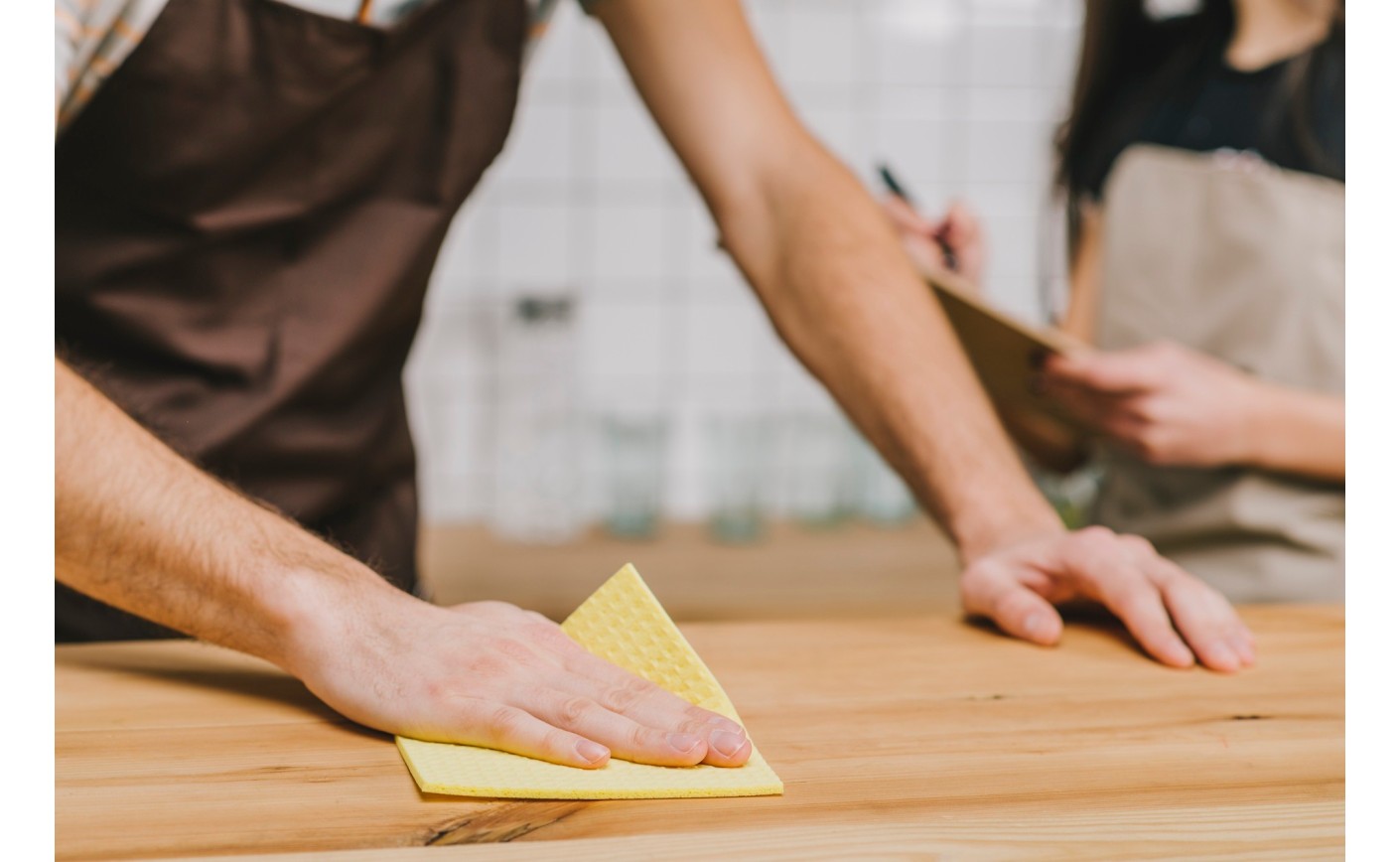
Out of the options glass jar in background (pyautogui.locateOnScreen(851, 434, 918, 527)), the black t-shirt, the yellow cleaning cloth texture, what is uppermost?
the black t-shirt

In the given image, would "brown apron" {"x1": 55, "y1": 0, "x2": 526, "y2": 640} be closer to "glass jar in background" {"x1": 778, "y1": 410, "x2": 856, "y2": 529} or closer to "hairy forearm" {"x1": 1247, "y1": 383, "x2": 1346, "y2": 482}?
"hairy forearm" {"x1": 1247, "y1": 383, "x2": 1346, "y2": 482}

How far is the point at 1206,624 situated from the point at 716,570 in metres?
1.07

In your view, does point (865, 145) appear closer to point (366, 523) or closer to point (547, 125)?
point (547, 125)

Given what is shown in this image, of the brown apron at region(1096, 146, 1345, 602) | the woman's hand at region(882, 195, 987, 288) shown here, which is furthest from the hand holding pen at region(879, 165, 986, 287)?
the brown apron at region(1096, 146, 1345, 602)

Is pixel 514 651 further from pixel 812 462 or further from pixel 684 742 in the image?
pixel 812 462

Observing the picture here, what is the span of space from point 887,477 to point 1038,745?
4.80 feet

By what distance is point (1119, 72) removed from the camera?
1498 millimetres

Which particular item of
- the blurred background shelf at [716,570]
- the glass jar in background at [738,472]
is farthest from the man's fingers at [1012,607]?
the glass jar in background at [738,472]

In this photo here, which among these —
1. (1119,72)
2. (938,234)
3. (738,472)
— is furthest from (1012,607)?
(738,472)

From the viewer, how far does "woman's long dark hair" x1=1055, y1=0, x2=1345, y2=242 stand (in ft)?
4.68

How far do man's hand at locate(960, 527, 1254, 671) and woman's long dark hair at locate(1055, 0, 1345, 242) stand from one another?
78 cm

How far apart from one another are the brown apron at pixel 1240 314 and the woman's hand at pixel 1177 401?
0.26ft

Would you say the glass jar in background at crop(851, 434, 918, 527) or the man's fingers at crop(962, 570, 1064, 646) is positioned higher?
the man's fingers at crop(962, 570, 1064, 646)

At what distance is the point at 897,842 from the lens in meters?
0.50
